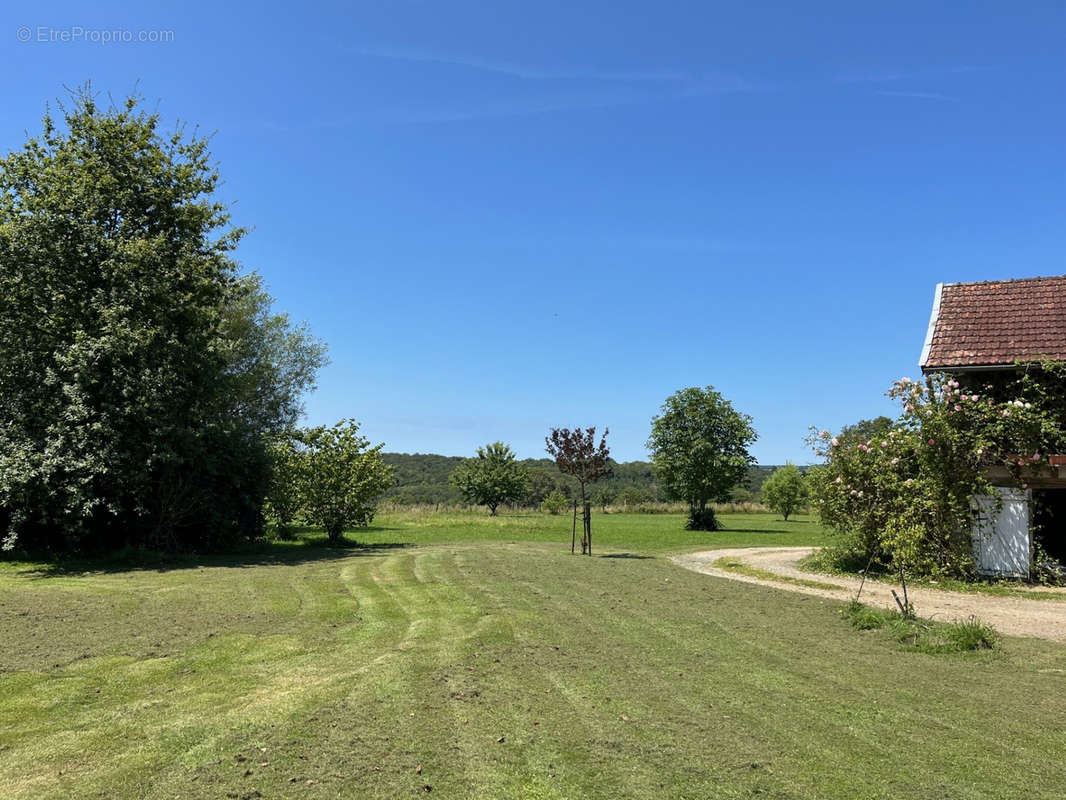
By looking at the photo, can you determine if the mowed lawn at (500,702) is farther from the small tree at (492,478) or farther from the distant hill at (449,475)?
the distant hill at (449,475)

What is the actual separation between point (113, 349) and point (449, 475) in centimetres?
6203

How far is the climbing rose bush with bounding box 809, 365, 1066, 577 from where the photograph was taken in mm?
15148

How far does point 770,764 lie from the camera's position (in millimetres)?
4668

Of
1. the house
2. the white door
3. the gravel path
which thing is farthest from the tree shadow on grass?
the house

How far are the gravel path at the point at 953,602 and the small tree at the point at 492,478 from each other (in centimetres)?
4008

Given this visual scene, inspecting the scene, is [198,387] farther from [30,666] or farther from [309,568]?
[30,666]

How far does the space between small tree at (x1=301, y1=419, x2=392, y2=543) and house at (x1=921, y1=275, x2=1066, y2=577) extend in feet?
54.0

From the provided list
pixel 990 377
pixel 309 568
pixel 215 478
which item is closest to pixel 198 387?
pixel 215 478

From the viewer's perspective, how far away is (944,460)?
15539mm

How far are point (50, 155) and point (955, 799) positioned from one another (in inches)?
925

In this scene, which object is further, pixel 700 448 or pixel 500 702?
pixel 700 448

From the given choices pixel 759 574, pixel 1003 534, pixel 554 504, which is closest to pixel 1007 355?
pixel 1003 534

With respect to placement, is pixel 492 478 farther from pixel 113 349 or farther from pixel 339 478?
pixel 113 349

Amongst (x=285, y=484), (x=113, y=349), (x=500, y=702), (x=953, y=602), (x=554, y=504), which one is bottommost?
(x=953, y=602)
